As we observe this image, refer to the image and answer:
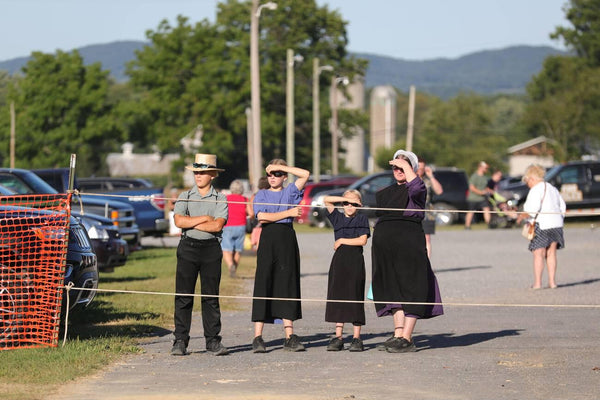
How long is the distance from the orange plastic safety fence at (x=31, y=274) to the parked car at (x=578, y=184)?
2678 centimetres

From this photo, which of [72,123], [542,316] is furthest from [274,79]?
[542,316]

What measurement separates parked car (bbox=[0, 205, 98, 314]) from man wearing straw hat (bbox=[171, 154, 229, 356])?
1202 mm

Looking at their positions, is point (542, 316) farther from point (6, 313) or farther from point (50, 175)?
point (50, 175)

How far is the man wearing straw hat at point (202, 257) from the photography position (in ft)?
34.4

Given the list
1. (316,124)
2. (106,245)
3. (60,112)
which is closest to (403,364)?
(106,245)

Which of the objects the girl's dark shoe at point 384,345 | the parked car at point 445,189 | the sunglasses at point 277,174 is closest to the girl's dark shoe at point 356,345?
the girl's dark shoe at point 384,345

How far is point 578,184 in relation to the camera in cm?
3644

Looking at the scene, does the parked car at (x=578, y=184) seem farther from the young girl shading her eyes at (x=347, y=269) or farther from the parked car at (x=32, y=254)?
the parked car at (x=32, y=254)

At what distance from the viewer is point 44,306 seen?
35.3 ft

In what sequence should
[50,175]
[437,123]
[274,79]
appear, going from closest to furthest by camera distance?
[50,175]
[274,79]
[437,123]

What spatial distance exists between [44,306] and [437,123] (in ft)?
401

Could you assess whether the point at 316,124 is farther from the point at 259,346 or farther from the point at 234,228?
the point at 259,346

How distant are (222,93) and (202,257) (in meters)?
64.3

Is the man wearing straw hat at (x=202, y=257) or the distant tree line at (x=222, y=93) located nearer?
the man wearing straw hat at (x=202, y=257)
